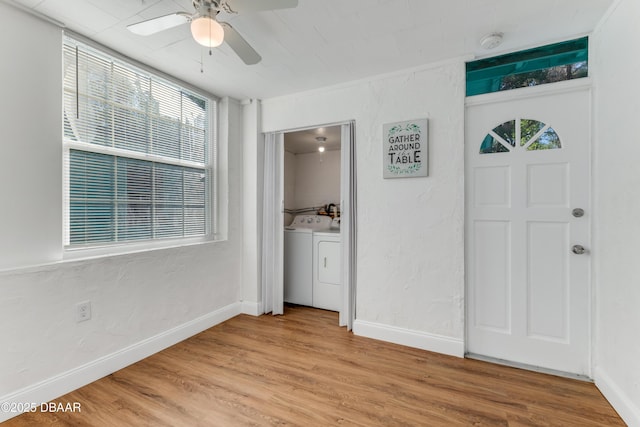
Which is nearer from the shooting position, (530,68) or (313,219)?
(530,68)

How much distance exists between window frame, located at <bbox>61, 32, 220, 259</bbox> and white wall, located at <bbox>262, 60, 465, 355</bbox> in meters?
1.23

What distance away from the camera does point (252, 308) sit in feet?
10.6

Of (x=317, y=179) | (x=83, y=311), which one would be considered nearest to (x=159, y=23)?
(x=83, y=311)

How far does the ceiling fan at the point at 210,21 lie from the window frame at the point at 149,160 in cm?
93

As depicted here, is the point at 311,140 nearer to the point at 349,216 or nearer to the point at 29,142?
the point at 349,216

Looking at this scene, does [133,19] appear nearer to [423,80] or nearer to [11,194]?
[11,194]

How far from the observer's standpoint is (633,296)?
1550mm

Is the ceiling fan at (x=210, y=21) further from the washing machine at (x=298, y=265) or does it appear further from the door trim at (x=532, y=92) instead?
the washing machine at (x=298, y=265)

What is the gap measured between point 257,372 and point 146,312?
1049mm

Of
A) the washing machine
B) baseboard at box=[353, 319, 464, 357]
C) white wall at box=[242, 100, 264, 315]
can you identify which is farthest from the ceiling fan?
baseboard at box=[353, 319, 464, 357]

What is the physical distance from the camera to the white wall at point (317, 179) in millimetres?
4305

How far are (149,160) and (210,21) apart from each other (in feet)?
5.00

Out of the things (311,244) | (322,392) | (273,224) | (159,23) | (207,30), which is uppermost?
(159,23)

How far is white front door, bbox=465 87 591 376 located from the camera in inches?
79.9
